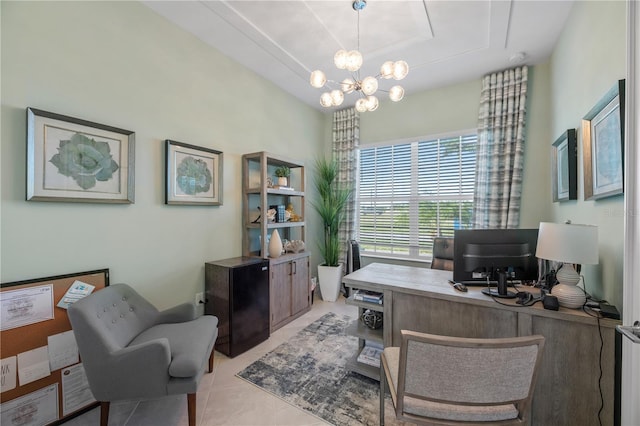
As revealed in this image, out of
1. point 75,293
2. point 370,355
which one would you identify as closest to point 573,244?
point 370,355

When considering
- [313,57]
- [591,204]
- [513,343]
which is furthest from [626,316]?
[313,57]

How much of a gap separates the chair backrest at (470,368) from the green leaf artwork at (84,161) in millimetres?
2240

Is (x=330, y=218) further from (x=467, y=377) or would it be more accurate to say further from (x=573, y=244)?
(x=467, y=377)

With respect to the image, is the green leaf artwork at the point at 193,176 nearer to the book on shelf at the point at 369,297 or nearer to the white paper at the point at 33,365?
the white paper at the point at 33,365

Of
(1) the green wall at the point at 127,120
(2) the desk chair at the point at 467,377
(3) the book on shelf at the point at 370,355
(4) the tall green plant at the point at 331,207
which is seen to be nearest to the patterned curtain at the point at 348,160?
(4) the tall green plant at the point at 331,207

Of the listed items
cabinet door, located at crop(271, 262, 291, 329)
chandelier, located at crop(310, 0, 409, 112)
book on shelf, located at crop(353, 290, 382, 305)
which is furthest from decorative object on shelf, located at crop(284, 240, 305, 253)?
chandelier, located at crop(310, 0, 409, 112)

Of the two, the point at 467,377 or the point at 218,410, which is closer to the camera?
the point at 467,377

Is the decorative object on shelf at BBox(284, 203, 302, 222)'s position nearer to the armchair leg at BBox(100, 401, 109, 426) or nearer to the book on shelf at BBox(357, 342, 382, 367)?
the book on shelf at BBox(357, 342, 382, 367)

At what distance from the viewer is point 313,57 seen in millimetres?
2797

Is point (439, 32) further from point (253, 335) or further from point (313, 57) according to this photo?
point (253, 335)

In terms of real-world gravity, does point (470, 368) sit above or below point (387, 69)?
below

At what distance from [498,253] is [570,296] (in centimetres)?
40

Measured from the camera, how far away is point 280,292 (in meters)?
2.93

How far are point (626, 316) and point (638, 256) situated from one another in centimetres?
28
